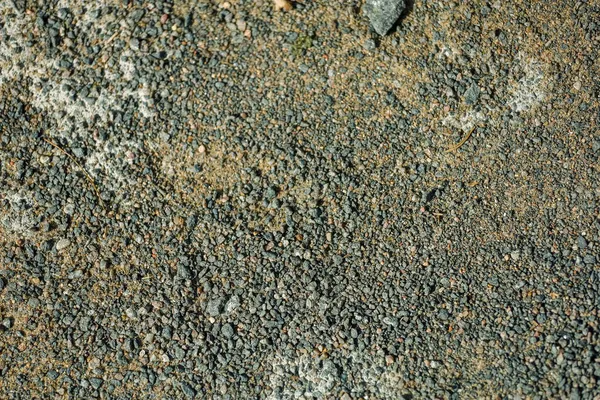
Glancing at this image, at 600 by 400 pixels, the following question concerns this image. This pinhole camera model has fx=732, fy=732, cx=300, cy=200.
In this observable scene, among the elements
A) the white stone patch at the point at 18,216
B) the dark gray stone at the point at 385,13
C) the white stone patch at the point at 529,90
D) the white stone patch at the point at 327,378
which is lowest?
the white stone patch at the point at 18,216

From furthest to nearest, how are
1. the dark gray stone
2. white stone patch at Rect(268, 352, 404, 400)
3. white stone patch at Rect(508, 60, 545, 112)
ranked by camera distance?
the dark gray stone, white stone patch at Rect(508, 60, 545, 112), white stone patch at Rect(268, 352, 404, 400)

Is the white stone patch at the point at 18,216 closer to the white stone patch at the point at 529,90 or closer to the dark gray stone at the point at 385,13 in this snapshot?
the dark gray stone at the point at 385,13

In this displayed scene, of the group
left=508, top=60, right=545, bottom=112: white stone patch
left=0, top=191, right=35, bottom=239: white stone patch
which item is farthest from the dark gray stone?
left=0, top=191, right=35, bottom=239: white stone patch

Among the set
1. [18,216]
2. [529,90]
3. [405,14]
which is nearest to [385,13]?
[405,14]

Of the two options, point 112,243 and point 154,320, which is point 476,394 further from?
point 112,243

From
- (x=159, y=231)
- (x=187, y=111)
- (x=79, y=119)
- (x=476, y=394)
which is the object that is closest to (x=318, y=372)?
(x=476, y=394)

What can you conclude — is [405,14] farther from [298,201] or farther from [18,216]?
[18,216]

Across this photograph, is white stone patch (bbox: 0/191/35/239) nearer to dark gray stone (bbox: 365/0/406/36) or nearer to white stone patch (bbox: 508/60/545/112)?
dark gray stone (bbox: 365/0/406/36)

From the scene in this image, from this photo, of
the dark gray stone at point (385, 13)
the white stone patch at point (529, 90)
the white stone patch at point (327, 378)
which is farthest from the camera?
the dark gray stone at point (385, 13)

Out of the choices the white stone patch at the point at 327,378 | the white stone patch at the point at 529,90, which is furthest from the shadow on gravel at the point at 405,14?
the white stone patch at the point at 327,378
